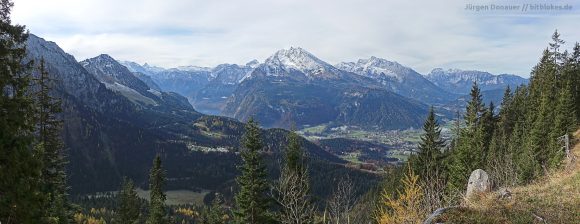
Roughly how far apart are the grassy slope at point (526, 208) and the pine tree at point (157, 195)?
144 ft

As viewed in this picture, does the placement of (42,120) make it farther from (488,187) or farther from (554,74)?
(554,74)

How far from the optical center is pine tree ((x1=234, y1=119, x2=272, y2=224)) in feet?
126

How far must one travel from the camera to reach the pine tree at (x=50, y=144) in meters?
34.7

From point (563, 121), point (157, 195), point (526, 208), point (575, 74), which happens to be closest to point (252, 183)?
point (526, 208)

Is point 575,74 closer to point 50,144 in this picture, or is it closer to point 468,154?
point 468,154

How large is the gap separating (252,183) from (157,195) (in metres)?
24.2

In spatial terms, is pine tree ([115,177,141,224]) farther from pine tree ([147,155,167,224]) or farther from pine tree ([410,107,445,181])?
pine tree ([410,107,445,181])

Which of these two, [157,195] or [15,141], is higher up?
[15,141]

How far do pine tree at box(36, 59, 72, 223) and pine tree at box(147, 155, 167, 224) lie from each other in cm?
1802

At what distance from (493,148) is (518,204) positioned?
5095cm

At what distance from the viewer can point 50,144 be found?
3694 centimetres

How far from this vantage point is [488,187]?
31469 mm

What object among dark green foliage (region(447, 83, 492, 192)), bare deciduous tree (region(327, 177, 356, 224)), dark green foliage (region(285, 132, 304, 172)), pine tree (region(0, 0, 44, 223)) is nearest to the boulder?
bare deciduous tree (region(327, 177, 356, 224))

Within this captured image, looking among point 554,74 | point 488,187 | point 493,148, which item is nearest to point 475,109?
point 493,148
